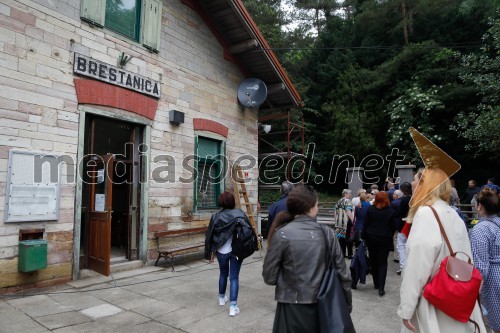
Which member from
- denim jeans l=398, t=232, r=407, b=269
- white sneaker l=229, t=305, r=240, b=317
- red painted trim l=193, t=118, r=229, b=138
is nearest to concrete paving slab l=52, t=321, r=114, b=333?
white sneaker l=229, t=305, r=240, b=317

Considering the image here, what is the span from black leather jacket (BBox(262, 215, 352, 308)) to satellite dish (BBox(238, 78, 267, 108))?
7.06 metres

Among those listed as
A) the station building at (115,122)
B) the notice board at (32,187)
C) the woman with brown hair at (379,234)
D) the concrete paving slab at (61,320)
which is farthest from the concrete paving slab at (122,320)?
the woman with brown hair at (379,234)

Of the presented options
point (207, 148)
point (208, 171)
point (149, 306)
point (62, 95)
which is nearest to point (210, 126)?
point (207, 148)

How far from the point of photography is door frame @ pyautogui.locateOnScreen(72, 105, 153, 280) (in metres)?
5.86

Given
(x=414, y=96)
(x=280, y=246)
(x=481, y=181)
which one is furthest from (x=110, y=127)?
(x=481, y=181)

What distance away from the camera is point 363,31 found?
886 inches

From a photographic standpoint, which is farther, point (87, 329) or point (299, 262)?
point (87, 329)

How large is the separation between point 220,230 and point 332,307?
7.77 ft

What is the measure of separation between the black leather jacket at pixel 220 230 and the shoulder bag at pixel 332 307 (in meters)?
2.18

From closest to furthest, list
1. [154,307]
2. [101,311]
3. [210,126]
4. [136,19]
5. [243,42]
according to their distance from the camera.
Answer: [101,311] < [154,307] < [136,19] < [210,126] < [243,42]

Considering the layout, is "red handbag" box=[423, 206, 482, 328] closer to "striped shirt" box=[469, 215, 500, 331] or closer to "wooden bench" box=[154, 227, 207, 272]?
"striped shirt" box=[469, 215, 500, 331]

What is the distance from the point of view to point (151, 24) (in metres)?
7.20

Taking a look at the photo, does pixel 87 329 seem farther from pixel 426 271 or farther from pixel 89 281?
pixel 426 271

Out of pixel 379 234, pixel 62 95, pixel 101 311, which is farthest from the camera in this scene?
pixel 62 95
